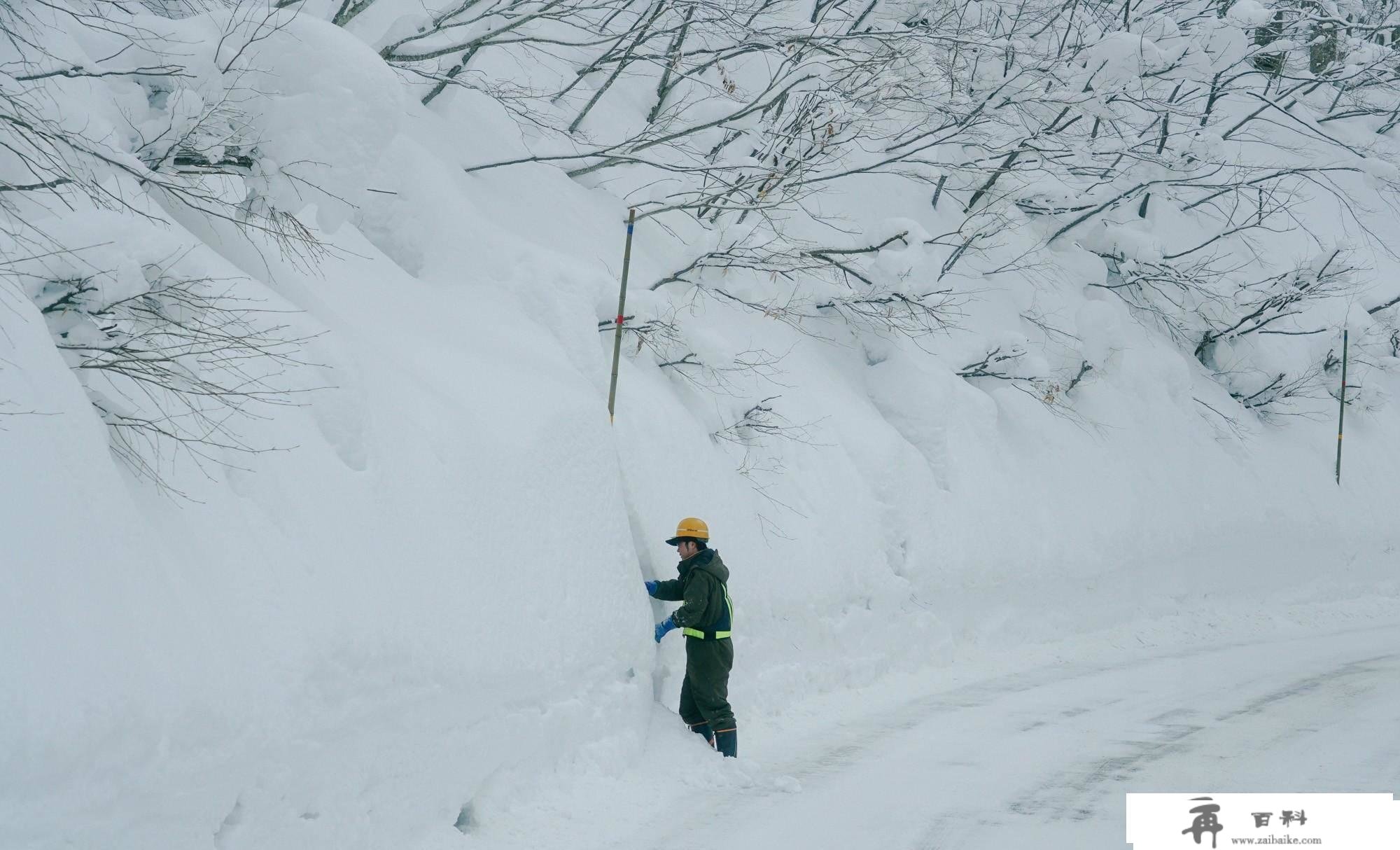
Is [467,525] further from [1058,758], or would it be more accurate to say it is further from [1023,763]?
[1058,758]

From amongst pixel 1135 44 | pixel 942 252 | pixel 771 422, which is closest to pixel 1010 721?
pixel 771 422

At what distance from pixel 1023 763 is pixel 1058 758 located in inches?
12.1

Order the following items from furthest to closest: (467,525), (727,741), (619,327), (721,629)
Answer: (619,327) → (721,629) → (727,741) → (467,525)

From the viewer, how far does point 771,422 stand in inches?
432

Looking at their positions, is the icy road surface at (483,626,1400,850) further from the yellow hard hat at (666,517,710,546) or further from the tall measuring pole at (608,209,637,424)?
the tall measuring pole at (608,209,637,424)

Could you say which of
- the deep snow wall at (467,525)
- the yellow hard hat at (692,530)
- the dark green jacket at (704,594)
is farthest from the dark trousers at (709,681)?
the yellow hard hat at (692,530)

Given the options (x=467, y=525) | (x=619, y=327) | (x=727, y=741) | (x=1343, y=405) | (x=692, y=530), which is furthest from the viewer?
(x=1343, y=405)

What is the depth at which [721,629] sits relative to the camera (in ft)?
26.2

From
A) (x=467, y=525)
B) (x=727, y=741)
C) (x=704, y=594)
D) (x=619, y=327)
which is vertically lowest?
(x=727, y=741)

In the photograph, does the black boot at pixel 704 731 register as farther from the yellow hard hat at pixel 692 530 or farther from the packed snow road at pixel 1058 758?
the yellow hard hat at pixel 692 530

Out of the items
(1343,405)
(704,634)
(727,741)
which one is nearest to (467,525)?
(704,634)

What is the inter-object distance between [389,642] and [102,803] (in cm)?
169

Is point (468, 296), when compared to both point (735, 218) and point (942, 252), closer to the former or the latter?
point (735, 218)

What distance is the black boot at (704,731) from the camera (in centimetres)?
802
